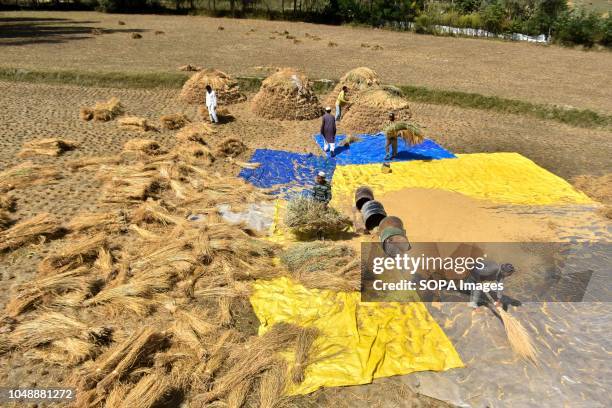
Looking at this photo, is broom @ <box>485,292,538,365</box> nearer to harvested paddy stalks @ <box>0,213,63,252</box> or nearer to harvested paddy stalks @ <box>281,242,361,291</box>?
harvested paddy stalks @ <box>281,242,361,291</box>

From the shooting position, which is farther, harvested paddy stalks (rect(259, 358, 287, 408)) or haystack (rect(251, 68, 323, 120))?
haystack (rect(251, 68, 323, 120))

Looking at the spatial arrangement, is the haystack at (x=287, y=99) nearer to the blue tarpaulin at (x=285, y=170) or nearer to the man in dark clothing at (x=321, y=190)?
the blue tarpaulin at (x=285, y=170)

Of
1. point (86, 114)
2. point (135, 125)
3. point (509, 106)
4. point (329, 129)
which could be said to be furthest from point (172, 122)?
point (509, 106)

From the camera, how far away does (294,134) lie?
1373 centimetres

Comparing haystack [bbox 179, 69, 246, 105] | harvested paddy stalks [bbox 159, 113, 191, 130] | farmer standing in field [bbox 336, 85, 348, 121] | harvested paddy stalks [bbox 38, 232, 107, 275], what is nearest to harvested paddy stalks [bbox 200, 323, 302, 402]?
harvested paddy stalks [bbox 38, 232, 107, 275]

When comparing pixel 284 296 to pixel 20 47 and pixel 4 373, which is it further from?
pixel 20 47

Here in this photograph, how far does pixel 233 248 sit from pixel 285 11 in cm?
3933

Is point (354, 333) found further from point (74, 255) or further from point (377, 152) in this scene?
point (377, 152)

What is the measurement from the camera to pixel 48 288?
19.7 ft

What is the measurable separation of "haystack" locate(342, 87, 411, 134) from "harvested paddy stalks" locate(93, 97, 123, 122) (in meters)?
8.11

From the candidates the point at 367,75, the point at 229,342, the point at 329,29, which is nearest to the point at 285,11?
the point at 329,29

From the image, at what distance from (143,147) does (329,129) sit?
5191 mm

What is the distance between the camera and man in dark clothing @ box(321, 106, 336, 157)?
451 inches

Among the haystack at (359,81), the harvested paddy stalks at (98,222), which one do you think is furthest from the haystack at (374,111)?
the harvested paddy stalks at (98,222)
